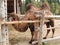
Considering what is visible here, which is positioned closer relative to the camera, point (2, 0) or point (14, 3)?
point (2, 0)

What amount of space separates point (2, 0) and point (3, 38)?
0.88m

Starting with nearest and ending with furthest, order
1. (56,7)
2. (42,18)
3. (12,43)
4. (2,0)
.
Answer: (2,0) → (42,18) → (12,43) → (56,7)

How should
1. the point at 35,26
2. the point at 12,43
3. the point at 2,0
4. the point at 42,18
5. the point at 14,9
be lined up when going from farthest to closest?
the point at 14,9
the point at 12,43
the point at 35,26
the point at 42,18
the point at 2,0

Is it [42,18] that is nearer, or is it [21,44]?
[42,18]

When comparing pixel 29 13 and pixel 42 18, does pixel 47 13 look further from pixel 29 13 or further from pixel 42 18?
pixel 42 18

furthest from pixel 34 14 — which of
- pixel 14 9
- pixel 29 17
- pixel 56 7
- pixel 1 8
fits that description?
pixel 56 7

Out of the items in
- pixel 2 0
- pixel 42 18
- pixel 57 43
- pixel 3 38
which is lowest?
pixel 57 43

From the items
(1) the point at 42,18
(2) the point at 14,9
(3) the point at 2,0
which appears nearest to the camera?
(3) the point at 2,0

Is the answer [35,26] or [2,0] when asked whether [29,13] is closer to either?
[35,26]

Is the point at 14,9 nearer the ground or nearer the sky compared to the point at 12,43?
nearer the sky

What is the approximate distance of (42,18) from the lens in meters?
6.06

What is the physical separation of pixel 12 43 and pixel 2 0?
9.30 ft

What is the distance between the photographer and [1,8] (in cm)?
513

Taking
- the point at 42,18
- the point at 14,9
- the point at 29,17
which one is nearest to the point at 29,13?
the point at 29,17
